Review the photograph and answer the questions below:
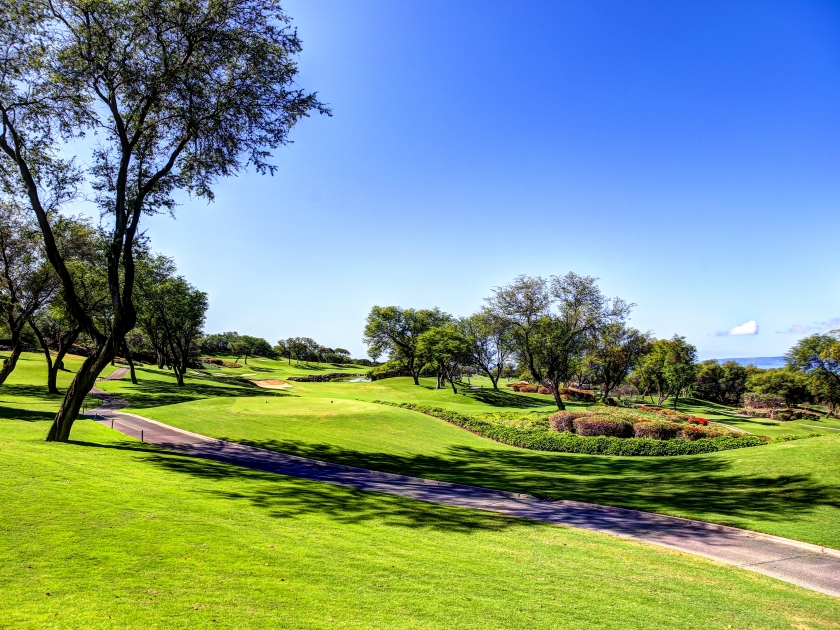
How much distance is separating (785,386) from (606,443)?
201ft

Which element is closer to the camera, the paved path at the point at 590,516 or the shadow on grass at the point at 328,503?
the paved path at the point at 590,516

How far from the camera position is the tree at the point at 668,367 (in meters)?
58.1

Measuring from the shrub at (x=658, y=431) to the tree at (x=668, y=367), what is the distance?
3410cm

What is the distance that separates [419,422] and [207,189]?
20.4 meters

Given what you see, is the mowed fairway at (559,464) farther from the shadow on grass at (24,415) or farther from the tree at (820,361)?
the tree at (820,361)

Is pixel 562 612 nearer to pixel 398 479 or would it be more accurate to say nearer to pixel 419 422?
pixel 398 479

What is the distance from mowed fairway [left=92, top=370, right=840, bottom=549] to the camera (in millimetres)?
13109

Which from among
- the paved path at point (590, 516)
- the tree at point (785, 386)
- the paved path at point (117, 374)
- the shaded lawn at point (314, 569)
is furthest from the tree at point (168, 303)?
the tree at point (785, 386)

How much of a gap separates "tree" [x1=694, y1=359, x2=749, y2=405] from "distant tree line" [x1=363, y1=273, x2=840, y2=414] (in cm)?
17

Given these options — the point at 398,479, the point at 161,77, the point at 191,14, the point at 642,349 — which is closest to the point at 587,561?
the point at 398,479

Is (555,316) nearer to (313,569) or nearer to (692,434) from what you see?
(692,434)

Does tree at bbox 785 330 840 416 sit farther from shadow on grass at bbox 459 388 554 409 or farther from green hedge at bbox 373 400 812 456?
green hedge at bbox 373 400 812 456

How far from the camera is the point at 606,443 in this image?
84.4ft

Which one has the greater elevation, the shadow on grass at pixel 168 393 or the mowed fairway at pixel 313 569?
the mowed fairway at pixel 313 569
